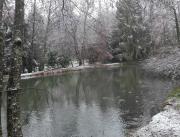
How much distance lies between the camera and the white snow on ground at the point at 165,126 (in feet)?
26.0

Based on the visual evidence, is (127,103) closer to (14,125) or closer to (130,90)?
(130,90)

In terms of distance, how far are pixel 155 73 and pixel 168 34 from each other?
27.0 meters

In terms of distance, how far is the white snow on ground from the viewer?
792 cm

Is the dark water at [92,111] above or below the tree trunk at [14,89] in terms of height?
below

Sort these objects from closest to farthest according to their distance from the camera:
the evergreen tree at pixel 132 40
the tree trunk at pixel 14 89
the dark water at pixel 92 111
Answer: the tree trunk at pixel 14 89
the dark water at pixel 92 111
the evergreen tree at pixel 132 40

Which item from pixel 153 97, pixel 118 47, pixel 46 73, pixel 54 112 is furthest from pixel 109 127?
pixel 118 47

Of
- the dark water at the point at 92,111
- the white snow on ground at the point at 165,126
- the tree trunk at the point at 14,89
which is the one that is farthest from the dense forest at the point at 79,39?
the white snow on ground at the point at 165,126

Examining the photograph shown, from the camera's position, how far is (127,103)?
14.9 meters

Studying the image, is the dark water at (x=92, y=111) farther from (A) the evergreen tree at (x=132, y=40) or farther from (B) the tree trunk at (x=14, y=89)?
(A) the evergreen tree at (x=132, y=40)

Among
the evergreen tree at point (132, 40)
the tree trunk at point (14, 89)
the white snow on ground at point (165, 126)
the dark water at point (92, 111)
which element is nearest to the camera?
the tree trunk at point (14, 89)

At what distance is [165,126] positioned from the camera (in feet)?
27.6

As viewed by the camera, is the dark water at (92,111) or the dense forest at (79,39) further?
the dark water at (92,111)

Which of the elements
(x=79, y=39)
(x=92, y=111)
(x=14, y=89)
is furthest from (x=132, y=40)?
(x=14, y=89)

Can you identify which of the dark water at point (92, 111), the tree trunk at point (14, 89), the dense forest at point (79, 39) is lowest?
the dark water at point (92, 111)
